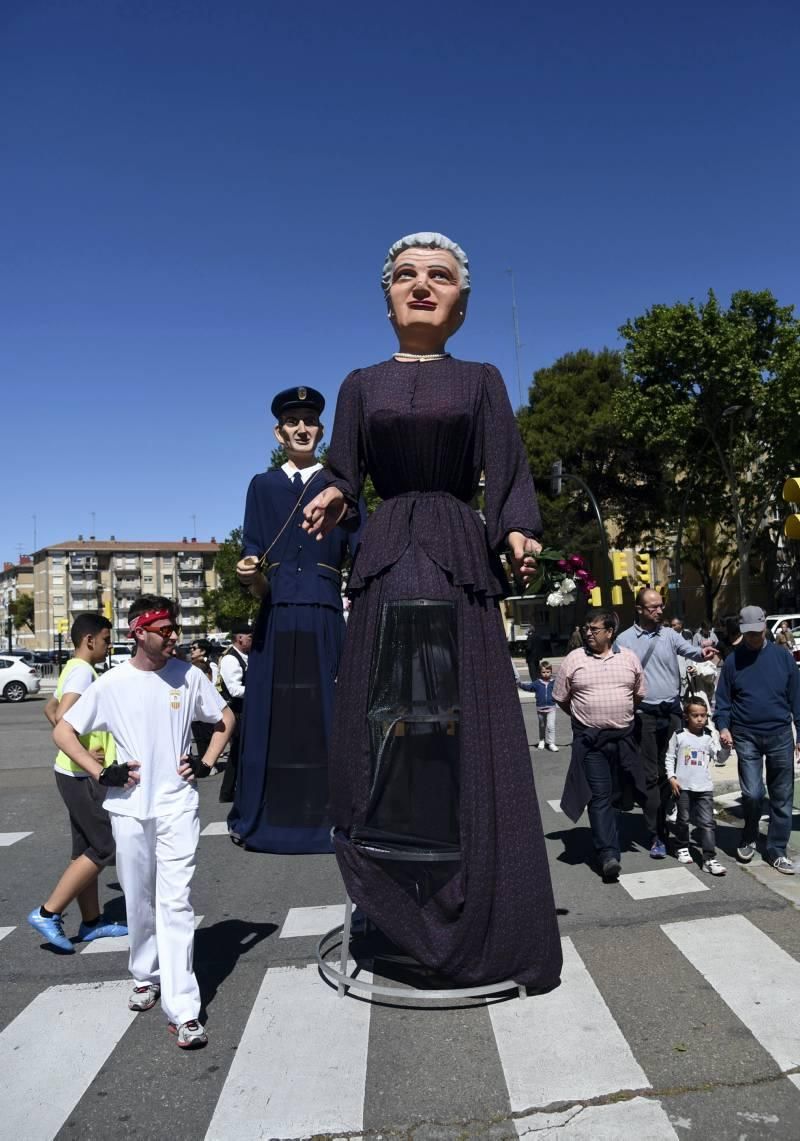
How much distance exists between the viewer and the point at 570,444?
39.7 m

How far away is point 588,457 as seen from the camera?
132 feet

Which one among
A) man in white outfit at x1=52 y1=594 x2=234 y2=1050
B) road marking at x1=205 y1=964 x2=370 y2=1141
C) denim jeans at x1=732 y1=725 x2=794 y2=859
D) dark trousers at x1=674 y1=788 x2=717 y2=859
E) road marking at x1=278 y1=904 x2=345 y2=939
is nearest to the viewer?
road marking at x1=205 y1=964 x2=370 y2=1141

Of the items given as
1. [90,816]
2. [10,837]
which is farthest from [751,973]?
[10,837]

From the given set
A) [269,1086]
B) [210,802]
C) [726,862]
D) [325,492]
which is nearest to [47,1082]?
[269,1086]

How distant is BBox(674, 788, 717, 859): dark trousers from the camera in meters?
6.44

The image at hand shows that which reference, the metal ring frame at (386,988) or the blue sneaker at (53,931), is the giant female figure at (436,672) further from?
the blue sneaker at (53,931)

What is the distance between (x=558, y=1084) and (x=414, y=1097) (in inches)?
18.8

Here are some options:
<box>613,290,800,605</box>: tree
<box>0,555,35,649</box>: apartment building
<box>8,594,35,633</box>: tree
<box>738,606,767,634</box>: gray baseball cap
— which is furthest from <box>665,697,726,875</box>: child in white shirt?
<box>0,555,35,649</box>: apartment building

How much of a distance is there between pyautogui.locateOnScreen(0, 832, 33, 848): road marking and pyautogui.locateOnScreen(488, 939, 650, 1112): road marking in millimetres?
5439

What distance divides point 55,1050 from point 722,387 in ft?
101

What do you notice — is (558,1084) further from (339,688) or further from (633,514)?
(633,514)

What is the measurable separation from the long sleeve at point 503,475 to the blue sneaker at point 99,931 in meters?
2.96

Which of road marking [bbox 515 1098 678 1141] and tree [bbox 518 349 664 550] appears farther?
tree [bbox 518 349 664 550]

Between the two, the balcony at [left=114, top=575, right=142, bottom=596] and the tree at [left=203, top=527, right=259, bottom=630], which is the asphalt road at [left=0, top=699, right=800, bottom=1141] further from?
the balcony at [left=114, top=575, right=142, bottom=596]
